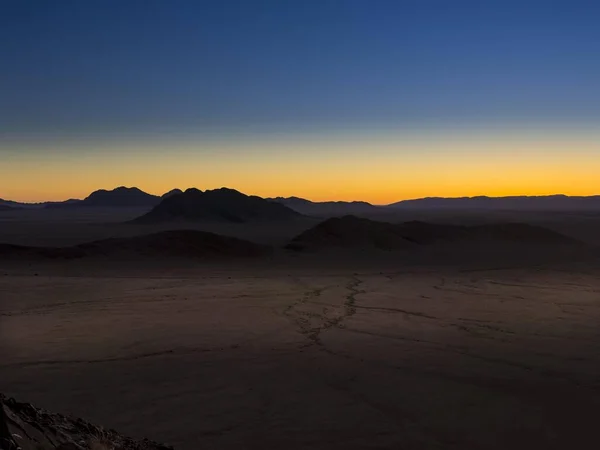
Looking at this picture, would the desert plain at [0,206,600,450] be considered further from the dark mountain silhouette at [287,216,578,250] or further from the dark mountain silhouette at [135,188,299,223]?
the dark mountain silhouette at [135,188,299,223]

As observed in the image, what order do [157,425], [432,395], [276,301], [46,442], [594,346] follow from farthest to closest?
[276,301] → [594,346] → [432,395] → [157,425] → [46,442]

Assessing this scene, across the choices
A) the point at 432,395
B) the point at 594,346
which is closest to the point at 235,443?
the point at 432,395

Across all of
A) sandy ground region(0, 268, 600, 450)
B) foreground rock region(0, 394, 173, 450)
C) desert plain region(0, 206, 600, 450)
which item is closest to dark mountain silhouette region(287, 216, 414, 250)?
desert plain region(0, 206, 600, 450)

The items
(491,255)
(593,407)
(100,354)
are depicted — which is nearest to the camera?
(593,407)

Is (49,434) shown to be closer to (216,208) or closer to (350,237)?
(350,237)

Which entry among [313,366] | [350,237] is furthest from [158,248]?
[313,366]

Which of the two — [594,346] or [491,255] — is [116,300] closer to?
[594,346]
